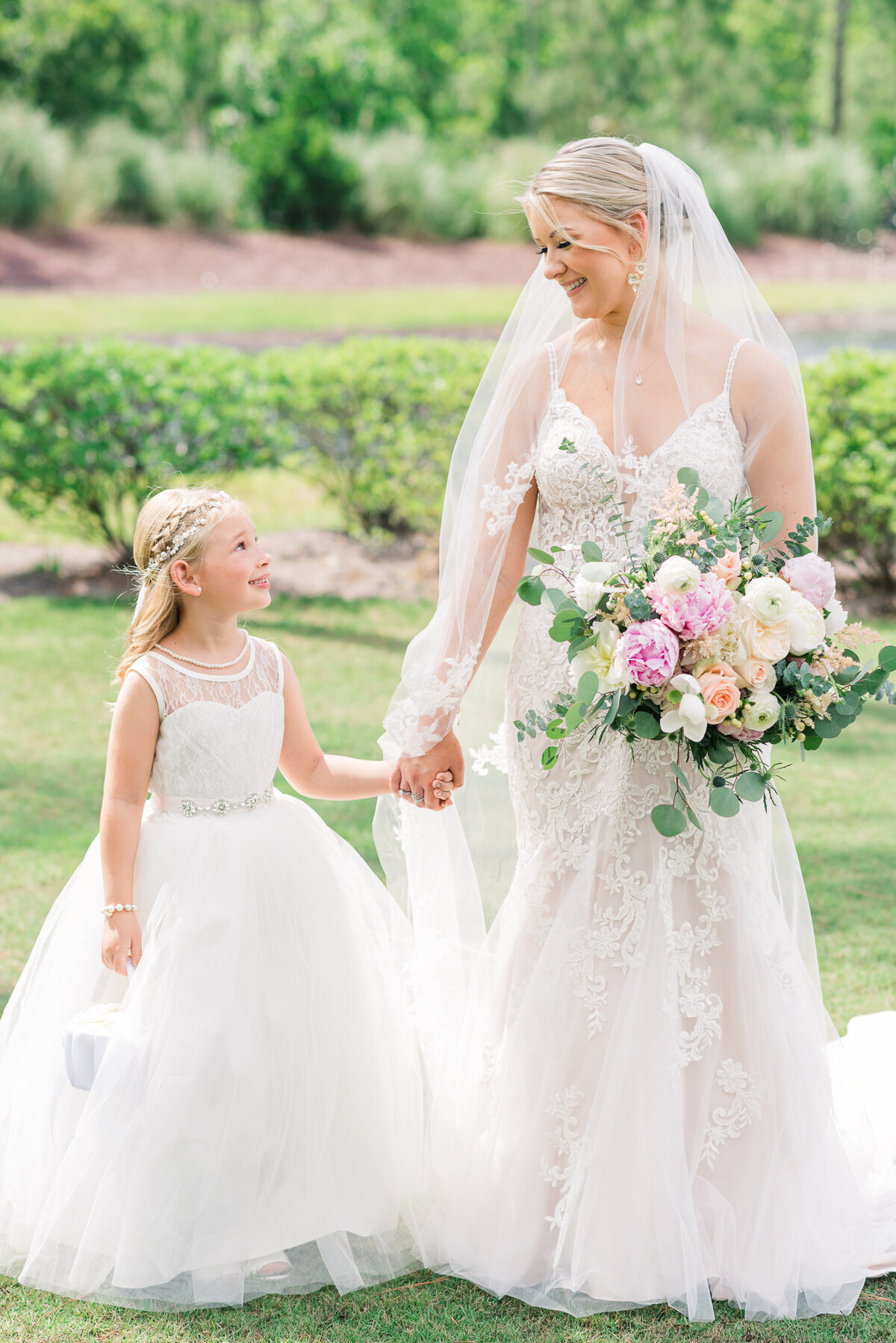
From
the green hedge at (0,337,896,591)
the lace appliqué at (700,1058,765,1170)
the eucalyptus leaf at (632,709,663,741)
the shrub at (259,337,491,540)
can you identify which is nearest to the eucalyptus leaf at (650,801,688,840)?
the eucalyptus leaf at (632,709,663,741)

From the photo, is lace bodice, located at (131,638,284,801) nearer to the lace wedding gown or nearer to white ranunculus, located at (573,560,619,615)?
the lace wedding gown

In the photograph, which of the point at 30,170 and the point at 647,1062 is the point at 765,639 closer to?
the point at 647,1062

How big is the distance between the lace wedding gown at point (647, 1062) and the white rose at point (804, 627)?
443 millimetres

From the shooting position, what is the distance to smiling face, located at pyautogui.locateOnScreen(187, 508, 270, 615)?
129 inches

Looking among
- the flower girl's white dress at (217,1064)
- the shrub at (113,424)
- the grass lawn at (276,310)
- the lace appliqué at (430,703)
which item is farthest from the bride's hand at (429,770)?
the grass lawn at (276,310)

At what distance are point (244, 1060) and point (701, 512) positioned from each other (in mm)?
1627

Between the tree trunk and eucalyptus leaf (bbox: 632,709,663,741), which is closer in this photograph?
eucalyptus leaf (bbox: 632,709,663,741)

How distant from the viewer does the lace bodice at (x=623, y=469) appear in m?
3.12

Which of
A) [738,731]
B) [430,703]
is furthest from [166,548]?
[738,731]

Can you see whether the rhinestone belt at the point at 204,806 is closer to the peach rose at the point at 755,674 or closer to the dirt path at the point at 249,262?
the peach rose at the point at 755,674

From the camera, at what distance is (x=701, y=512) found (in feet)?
9.45

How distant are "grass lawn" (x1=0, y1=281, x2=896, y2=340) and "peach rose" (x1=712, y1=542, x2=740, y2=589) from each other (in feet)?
57.9

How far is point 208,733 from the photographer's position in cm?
322

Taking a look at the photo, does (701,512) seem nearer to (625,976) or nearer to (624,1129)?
(625,976)
